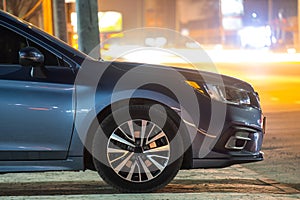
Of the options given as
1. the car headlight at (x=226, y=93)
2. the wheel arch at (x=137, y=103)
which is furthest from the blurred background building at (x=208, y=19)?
the wheel arch at (x=137, y=103)

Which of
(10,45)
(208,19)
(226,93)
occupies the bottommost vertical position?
(208,19)

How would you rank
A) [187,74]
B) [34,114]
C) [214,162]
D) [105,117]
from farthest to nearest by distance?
[187,74], [214,162], [105,117], [34,114]

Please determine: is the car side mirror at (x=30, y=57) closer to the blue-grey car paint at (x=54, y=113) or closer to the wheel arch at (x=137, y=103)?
the blue-grey car paint at (x=54, y=113)

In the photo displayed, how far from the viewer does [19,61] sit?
648 cm

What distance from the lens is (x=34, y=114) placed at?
632 cm

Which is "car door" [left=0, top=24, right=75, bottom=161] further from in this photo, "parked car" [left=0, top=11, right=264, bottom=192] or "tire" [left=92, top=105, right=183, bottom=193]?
"tire" [left=92, top=105, right=183, bottom=193]

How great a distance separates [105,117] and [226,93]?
1121mm

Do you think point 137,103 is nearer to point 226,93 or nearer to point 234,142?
point 226,93

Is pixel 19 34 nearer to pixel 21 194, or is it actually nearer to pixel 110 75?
pixel 110 75

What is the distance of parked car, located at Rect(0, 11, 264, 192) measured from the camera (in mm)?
6355

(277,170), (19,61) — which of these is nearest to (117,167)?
(19,61)

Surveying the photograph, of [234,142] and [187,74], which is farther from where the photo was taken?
[187,74]

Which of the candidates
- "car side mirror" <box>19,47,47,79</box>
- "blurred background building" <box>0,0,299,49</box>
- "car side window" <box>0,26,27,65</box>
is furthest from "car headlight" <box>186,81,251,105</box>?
"blurred background building" <box>0,0,299,49</box>

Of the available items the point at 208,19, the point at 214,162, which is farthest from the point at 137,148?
the point at 208,19
